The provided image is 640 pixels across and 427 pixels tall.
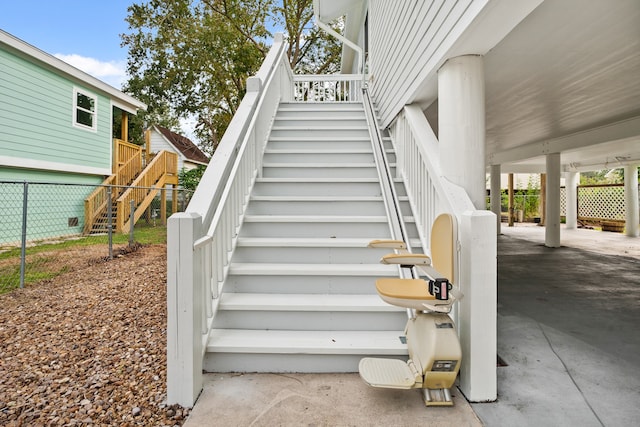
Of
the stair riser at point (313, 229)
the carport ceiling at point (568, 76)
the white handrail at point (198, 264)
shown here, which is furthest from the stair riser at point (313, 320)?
the carport ceiling at point (568, 76)

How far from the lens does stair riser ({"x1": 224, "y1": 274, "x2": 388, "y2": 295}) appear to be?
252 centimetres

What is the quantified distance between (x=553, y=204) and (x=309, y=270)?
678 cm

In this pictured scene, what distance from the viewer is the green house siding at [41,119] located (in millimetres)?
6660

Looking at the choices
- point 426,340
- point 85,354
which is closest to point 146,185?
point 85,354

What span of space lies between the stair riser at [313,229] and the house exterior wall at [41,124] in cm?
674

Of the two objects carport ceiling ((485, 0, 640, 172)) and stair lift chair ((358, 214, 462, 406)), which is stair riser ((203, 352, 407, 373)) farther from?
carport ceiling ((485, 0, 640, 172))

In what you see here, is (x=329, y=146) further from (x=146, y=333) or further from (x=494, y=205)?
(x=494, y=205)

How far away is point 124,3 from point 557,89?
13942mm

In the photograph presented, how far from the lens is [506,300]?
329 cm

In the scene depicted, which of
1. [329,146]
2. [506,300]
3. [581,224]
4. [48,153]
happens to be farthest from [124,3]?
[581,224]

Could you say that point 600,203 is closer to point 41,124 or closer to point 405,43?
point 405,43

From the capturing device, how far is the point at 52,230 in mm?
7523

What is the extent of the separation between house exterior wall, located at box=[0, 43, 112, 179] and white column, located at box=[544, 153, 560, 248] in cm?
1123

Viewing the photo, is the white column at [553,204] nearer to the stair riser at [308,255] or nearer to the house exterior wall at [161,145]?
the stair riser at [308,255]
